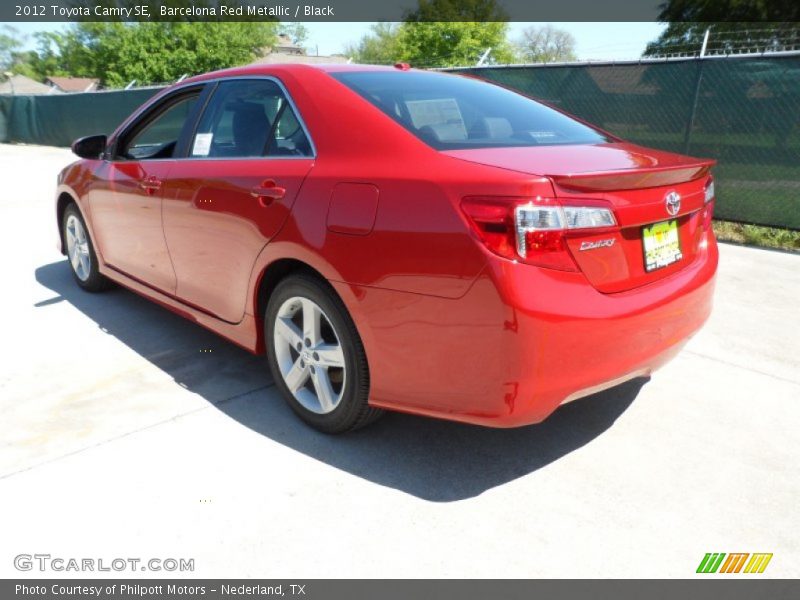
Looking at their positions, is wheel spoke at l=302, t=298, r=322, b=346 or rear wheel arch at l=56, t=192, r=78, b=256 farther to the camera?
rear wheel arch at l=56, t=192, r=78, b=256

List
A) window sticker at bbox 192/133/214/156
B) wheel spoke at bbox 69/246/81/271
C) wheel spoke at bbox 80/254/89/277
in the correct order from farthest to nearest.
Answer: wheel spoke at bbox 69/246/81/271 → wheel spoke at bbox 80/254/89/277 → window sticker at bbox 192/133/214/156

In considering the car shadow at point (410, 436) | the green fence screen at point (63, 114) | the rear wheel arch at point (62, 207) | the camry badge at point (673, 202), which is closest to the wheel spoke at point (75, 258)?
the rear wheel arch at point (62, 207)

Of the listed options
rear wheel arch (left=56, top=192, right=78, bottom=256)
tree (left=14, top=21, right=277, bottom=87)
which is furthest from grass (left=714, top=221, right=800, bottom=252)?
tree (left=14, top=21, right=277, bottom=87)

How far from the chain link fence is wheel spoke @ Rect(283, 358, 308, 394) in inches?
235

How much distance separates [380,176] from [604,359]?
1.05 metres

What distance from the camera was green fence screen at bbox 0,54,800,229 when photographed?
6.86 meters

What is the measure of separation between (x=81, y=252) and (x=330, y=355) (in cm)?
316

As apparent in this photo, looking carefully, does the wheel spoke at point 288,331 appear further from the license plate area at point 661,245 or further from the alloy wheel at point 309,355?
the license plate area at point 661,245

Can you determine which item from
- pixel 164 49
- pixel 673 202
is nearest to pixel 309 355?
pixel 673 202

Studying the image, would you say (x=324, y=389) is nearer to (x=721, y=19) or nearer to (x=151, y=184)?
(x=151, y=184)

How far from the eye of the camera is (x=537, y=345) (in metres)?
2.20

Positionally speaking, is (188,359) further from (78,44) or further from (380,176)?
(78,44)

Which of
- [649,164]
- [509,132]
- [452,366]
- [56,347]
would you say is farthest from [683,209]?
[56,347]

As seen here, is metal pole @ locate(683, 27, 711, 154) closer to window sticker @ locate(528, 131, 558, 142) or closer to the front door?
window sticker @ locate(528, 131, 558, 142)
